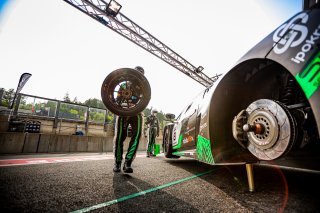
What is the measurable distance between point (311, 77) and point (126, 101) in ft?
7.35

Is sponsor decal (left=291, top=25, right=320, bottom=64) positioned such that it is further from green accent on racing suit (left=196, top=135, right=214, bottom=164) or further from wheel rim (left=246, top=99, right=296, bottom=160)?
green accent on racing suit (left=196, top=135, right=214, bottom=164)

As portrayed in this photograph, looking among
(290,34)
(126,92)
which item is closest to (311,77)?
(290,34)

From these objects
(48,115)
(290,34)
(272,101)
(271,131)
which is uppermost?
(48,115)

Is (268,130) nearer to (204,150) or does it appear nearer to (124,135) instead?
(204,150)

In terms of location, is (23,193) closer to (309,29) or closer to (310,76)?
(310,76)

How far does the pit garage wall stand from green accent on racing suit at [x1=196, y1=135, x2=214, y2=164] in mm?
8085

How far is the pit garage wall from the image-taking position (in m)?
6.51

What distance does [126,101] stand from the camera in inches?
103

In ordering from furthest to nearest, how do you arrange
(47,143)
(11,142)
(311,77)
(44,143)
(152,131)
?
(47,143), (44,143), (11,142), (152,131), (311,77)

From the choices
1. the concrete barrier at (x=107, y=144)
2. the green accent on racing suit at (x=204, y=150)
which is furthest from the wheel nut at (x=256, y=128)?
the concrete barrier at (x=107, y=144)

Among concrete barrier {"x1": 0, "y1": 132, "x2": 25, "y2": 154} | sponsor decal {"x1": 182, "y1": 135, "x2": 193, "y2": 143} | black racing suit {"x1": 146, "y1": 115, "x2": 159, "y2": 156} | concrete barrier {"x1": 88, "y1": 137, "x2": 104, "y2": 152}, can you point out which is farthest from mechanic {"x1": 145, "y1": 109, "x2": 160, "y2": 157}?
concrete barrier {"x1": 0, "y1": 132, "x2": 25, "y2": 154}

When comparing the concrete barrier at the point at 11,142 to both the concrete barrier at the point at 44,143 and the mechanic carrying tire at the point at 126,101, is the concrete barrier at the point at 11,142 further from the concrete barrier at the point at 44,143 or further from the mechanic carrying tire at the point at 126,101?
the mechanic carrying tire at the point at 126,101

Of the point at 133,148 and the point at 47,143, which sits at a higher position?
the point at 133,148

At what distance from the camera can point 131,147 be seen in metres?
2.52
